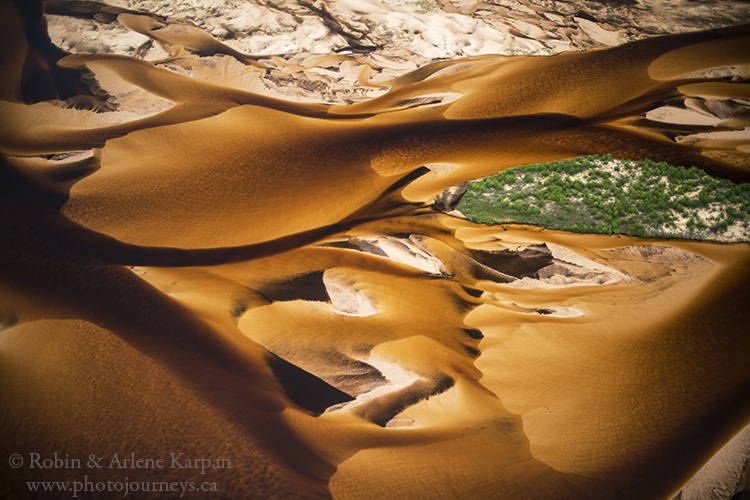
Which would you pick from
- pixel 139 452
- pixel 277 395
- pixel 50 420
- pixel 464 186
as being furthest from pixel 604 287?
pixel 50 420

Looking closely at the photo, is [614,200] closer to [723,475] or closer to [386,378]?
[723,475]

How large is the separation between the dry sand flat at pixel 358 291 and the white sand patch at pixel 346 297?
3 cm

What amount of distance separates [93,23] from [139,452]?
9.43 metres

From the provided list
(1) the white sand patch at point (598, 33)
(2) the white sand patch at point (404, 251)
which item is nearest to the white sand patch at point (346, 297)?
(2) the white sand patch at point (404, 251)

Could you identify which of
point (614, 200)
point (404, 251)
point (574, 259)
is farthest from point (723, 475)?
point (614, 200)

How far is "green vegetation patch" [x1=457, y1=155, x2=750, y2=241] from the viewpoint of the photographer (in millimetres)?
5199

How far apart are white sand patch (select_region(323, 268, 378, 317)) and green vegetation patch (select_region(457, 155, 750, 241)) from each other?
2194 mm

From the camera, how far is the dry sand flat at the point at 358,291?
305cm

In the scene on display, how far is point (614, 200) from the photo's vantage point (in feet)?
18.4

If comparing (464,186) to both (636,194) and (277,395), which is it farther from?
(277,395)

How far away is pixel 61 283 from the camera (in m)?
4.20

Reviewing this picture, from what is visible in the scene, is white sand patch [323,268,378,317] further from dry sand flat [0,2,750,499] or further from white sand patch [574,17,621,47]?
white sand patch [574,17,621,47]

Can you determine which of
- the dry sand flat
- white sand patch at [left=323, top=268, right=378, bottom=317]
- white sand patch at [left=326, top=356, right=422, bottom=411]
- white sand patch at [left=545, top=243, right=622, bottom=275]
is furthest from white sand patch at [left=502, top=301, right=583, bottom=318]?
white sand patch at [left=323, top=268, right=378, bottom=317]

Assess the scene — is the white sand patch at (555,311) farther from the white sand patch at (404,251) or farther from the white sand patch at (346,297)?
the white sand patch at (346,297)
